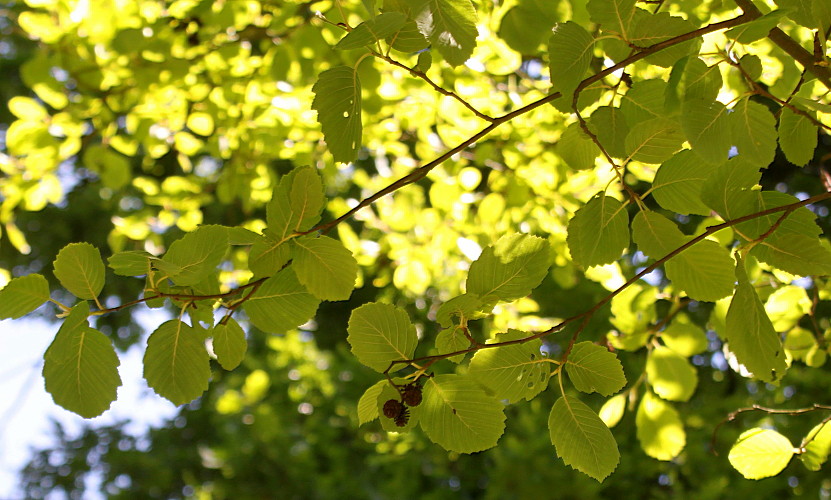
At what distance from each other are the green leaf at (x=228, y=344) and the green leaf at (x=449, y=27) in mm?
424

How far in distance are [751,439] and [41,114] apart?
2.17 m

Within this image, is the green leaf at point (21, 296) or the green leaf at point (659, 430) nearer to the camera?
the green leaf at point (21, 296)

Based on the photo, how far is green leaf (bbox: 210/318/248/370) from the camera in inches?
32.5

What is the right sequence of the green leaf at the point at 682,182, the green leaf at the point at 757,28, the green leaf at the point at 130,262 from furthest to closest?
1. the green leaf at the point at 682,182
2. the green leaf at the point at 130,262
3. the green leaf at the point at 757,28

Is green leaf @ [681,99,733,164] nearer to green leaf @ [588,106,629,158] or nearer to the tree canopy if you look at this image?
the tree canopy

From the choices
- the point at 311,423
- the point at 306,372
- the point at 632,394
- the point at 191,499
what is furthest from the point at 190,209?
the point at 191,499

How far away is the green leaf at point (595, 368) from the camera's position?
2.51 ft

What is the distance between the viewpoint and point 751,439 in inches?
41.3

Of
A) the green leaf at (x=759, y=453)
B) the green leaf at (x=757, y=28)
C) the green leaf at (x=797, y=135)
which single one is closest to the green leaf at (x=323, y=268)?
the green leaf at (x=757, y=28)

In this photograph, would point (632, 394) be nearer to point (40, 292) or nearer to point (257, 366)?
point (40, 292)

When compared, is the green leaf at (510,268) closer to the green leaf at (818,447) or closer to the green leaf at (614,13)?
the green leaf at (614,13)

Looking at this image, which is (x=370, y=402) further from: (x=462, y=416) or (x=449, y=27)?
(x=449, y=27)

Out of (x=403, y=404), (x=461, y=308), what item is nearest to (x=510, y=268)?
(x=461, y=308)

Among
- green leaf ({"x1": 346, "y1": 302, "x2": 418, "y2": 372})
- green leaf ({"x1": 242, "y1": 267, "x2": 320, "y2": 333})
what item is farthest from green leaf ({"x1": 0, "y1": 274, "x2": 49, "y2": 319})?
green leaf ({"x1": 346, "y1": 302, "x2": 418, "y2": 372})
